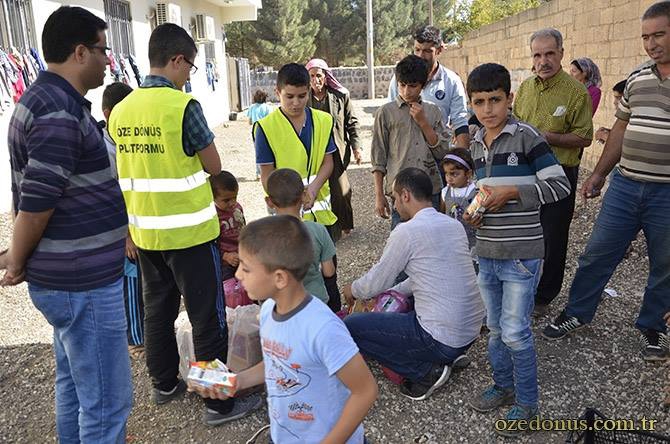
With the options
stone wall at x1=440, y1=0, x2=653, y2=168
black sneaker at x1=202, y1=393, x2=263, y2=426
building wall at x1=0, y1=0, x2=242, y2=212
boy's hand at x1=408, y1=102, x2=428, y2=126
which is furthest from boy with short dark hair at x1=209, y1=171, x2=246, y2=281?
stone wall at x1=440, y1=0, x2=653, y2=168

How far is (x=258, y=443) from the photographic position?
117 inches

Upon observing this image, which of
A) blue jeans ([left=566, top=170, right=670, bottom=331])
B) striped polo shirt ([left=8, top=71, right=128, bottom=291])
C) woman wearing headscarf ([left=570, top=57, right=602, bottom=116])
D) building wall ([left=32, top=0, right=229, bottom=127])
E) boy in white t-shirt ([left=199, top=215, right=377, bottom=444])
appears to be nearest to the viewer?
boy in white t-shirt ([left=199, top=215, right=377, bottom=444])

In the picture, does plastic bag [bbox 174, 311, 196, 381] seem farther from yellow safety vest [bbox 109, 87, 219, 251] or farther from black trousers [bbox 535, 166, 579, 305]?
black trousers [bbox 535, 166, 579, 305]

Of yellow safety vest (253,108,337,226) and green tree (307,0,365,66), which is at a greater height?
green tree (307,0,365,66)

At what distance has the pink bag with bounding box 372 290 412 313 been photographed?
12.0 ft

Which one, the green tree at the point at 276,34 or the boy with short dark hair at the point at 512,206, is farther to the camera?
the green tree at the point at 276,34

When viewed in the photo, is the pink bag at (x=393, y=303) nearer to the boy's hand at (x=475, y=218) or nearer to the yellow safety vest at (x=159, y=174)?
the boy's hand at (x=475, y=218)

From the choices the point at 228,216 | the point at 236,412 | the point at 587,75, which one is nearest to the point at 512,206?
the point at 236,412

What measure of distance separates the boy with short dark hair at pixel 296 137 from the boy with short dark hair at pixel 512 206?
3.99 ft

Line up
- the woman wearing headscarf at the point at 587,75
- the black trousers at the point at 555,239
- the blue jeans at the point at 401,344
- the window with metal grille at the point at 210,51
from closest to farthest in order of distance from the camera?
the blue jeans at the point at 401,344 → the black trousers at the point at 555,239 → the woman wearing headscarf at the point at 587,75 → the window with metal grille at the point at 210,51

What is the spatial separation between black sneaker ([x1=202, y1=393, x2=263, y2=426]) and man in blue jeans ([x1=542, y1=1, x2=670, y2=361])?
200 cm

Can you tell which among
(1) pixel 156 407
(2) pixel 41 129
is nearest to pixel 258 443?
(1) pixel 156 407

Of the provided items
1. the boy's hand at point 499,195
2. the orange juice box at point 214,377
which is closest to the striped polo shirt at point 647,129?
the boy's hand at point 499,195

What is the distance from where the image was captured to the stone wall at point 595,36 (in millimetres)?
7068
